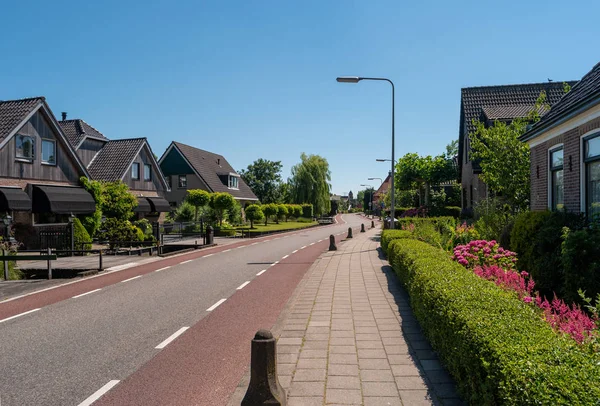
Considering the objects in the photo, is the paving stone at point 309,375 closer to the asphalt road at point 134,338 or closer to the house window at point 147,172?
the asphalt road at point 134,338

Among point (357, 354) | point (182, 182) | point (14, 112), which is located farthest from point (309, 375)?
point (182, 182)

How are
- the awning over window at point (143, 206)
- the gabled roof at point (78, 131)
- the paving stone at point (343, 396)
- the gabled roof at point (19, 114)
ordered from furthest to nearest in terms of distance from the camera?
the gabled roof at point (78, 131), the awning over window at point (143, 206), the gabled roof at point (19, 114), the paving stone at point (343, 396)

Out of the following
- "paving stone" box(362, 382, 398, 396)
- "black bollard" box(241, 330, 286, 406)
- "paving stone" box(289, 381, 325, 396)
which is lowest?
"paving stone" box(289, 381, 325, 396)

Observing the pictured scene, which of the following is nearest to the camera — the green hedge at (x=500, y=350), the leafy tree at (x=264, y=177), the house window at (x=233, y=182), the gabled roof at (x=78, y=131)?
the green hedge at (x=500, y=350)

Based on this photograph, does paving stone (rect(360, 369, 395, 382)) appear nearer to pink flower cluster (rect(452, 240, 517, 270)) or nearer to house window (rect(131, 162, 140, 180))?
pink flower cluster (rect(452, 240, 517, 270))

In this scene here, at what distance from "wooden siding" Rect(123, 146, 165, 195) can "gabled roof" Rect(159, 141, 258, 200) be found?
7859mm

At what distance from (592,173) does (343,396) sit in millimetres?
7982

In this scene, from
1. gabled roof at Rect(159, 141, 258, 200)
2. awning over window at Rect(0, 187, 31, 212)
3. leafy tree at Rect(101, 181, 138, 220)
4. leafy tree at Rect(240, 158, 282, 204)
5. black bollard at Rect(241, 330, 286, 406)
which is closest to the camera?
black bollard at Rect(241, 330, 286, 406)

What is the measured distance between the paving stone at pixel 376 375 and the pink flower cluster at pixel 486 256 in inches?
160

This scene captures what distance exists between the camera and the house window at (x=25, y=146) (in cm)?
2055

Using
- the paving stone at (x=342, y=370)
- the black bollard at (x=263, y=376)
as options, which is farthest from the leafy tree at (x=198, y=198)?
the black bollard at (x=263, y=376)

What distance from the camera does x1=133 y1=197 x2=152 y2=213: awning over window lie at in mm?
30627

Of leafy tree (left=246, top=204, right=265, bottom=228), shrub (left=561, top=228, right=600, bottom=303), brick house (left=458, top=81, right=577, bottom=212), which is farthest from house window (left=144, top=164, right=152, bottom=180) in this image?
shrub (left=561, top=228, right=600, bottom=303)

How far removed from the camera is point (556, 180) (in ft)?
36.9
